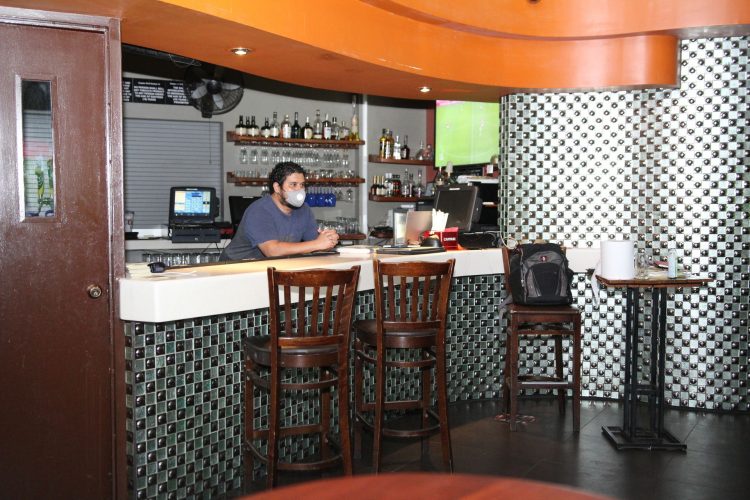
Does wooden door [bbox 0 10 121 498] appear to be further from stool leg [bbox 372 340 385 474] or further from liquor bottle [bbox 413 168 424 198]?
liquor bottle [bbox 413 168 424 198]

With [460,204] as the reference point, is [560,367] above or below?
below

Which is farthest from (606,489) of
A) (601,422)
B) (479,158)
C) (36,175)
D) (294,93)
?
(294,93)

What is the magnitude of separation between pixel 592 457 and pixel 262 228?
8.30ft

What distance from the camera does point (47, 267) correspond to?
346cm

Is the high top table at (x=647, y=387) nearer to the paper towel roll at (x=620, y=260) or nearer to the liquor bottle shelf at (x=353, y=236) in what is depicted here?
the paper towel roll at (x=620, y=260)

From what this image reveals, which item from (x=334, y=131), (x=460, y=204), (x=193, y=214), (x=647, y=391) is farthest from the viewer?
(x=334, y=131)

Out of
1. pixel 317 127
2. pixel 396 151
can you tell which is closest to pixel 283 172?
pixel 317 127

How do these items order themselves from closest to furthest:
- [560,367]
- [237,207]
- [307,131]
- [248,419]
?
[248,419]
[560,367]
[237,207]
[307,131]

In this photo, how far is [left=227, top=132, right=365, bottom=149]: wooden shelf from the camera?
8.40 meters

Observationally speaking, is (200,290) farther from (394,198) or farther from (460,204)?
(394,198)

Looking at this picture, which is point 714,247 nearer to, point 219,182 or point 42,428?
point 42,428

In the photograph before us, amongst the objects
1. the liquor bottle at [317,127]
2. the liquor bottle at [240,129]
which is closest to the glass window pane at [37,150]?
the liquor bottle at [240,129]

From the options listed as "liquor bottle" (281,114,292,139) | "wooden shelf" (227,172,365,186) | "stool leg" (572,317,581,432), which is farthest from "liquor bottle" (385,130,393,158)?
"stool leg" (572,317,581,432)

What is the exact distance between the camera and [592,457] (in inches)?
178
